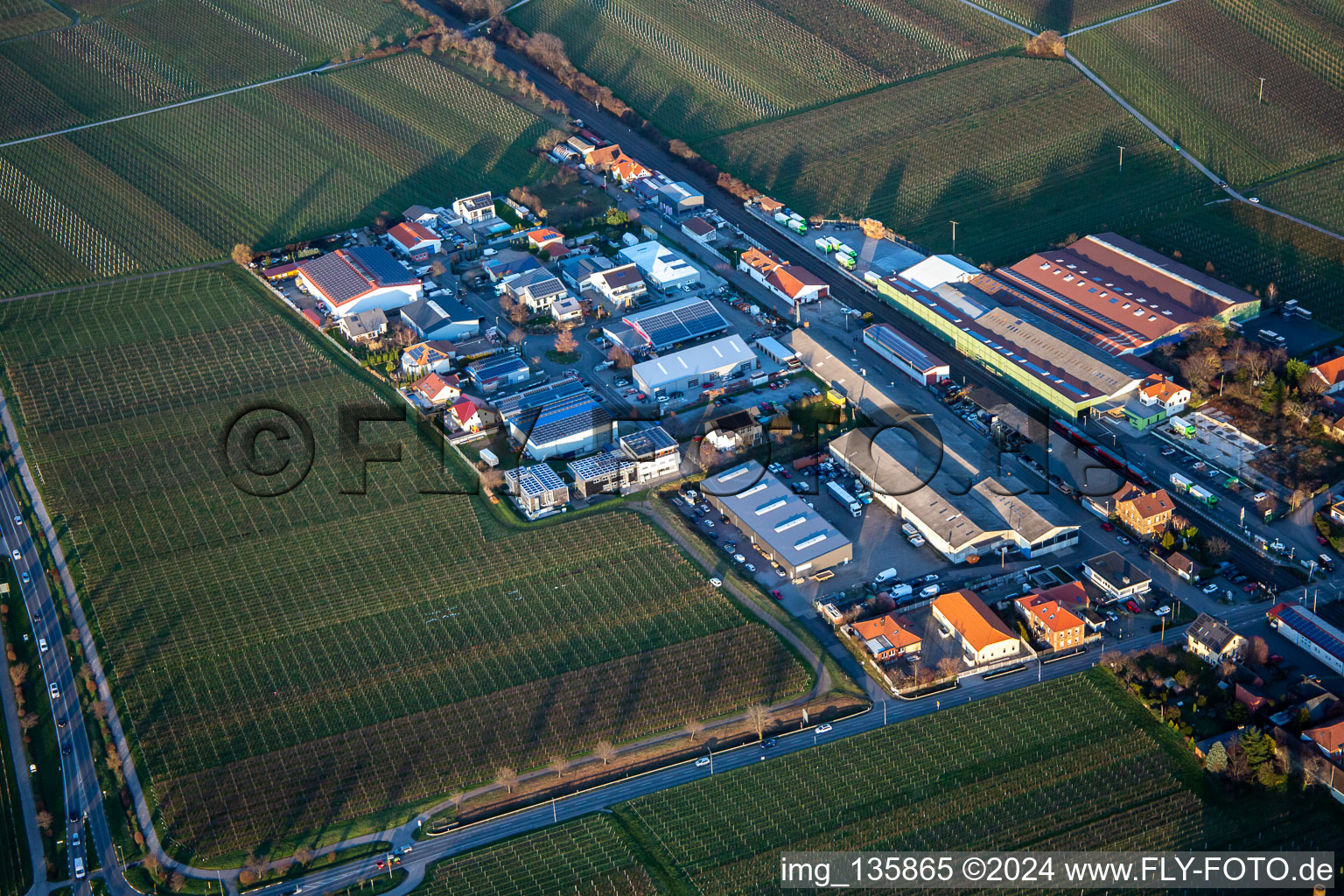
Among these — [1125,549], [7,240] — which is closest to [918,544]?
[1125,549]

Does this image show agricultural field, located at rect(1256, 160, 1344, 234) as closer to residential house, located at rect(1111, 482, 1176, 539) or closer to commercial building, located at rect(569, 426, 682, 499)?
residential house, located at rect(1111, 482, 1176, 539)

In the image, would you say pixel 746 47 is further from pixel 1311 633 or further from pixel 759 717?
pixel 759 717

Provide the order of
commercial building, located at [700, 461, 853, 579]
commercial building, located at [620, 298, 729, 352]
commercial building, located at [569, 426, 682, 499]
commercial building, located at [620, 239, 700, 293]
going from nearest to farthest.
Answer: commercial building, located at [700, 461, 853, 579] → commercial building, located at [569, 426, 682, 499] → commercial building, located at [620, 298, 729, 352] → commercial building, located at [620, 239, 700, 293]

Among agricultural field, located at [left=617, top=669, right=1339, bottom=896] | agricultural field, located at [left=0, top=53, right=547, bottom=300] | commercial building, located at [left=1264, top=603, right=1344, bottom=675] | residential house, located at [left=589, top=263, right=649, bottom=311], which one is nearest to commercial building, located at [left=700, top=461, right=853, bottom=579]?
agricultural field, located at [left=617, top=669, right=1339, bottom=896]

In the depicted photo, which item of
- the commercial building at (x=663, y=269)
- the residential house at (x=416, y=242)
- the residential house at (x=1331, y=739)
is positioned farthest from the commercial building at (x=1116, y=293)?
the residential house at (x=416, y=242)

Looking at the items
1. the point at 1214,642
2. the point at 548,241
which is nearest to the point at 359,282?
the point at 548,241

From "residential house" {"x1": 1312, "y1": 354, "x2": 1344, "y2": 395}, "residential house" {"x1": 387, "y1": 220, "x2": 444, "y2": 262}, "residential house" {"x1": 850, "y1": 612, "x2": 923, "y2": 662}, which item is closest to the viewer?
"residential house" {"x1": 850, "y1": 612, "x2": 923, "y2": 662}

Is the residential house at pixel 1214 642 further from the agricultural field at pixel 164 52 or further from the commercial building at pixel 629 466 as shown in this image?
the agricultural field at pixel 164 52
